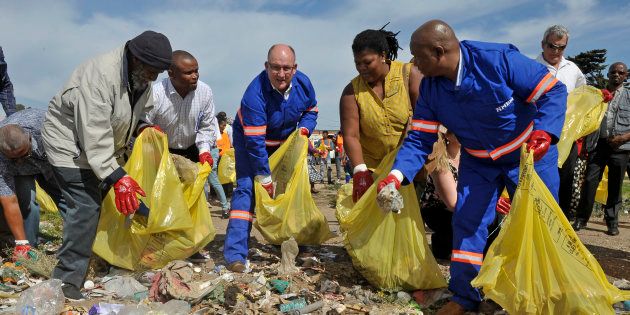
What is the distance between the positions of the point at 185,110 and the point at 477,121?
253cm

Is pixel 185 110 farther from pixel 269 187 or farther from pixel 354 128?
pixel 354 128

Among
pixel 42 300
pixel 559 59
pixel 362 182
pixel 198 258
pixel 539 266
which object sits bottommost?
pixel 198 258

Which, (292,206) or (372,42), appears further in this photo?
(292,206)

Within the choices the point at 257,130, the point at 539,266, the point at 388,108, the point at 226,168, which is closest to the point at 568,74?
the point at 388,108

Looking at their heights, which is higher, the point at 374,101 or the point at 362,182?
the point at 374,101

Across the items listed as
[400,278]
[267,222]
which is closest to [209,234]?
[267,222]

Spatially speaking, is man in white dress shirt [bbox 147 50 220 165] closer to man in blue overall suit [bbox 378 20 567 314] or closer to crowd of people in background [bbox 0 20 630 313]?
crowd of people in background [bbox 0 20 630 313]

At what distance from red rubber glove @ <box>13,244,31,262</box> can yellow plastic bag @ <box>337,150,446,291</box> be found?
2.51 metres

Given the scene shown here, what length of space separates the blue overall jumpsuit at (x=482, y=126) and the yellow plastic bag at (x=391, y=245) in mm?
297

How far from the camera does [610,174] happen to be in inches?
232

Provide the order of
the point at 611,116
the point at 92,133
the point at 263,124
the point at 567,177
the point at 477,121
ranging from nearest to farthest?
1. the point at 477,121
2. the point at 92,133
3. the point at 263,124
4. the point at 567,177
5. the point at 611,116

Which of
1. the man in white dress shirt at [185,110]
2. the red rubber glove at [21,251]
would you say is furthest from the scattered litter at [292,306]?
the red rubber glove at [21,251]

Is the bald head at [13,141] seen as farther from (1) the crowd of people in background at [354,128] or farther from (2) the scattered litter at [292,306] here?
(2) the scattered litter at [292,306]

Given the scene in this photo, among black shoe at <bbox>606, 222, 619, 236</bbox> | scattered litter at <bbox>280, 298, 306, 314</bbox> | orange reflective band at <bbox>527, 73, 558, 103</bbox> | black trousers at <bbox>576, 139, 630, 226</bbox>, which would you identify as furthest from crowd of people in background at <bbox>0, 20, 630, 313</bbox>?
black shoe at <bbox>606, 222, 619, 236</bbox>
